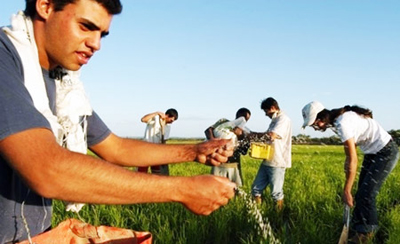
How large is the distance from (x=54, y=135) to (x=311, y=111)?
3.21m

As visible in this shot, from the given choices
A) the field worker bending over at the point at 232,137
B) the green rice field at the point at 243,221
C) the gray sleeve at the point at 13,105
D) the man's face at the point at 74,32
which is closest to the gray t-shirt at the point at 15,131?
the gray sleeve at the point at 13,105

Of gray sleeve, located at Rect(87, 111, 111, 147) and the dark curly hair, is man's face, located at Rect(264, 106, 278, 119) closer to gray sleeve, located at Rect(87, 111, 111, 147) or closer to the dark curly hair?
gray sleeve, located at Rect(87, 111, 111, 147)

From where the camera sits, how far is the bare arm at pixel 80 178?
109 cm

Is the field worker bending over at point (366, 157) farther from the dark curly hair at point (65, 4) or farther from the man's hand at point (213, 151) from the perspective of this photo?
the dark curly hair at point (65, 4)

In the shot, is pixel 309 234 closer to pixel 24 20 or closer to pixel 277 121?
pixel 277 121

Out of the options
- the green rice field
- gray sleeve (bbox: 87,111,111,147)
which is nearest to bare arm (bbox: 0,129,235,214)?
gray sleeve (bbox: 87,111,111,147)

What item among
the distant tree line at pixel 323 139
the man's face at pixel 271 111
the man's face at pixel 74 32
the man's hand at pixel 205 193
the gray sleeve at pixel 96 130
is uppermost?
the man's face at pixel 74 32

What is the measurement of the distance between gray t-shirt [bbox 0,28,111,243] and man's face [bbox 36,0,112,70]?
10cm

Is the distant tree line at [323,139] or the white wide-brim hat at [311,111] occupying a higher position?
the white wide-brim hat at [311,111]

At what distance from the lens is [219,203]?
4.34 ft

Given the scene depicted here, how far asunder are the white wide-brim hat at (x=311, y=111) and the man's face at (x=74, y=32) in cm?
292

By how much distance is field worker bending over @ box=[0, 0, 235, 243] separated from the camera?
1.10 metres

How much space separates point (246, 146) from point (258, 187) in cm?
60

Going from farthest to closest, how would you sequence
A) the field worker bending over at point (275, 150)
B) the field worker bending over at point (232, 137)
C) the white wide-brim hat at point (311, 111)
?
the field worker bending over at point (232, 137)
the field worker bending over at point (275, 150)
the white wide-brim hat at point (311, 111)
